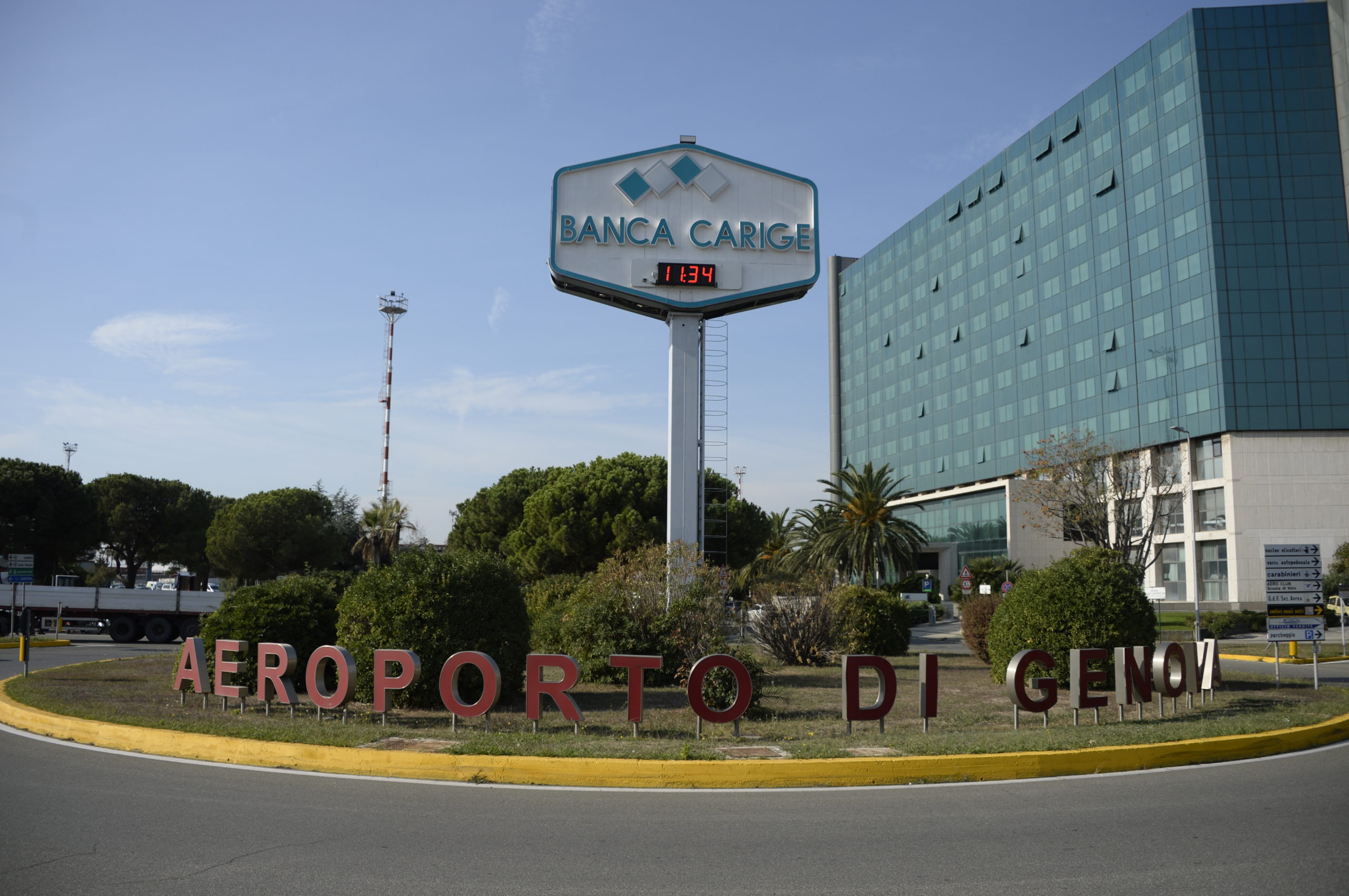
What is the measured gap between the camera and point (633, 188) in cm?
2822

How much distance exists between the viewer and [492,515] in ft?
192

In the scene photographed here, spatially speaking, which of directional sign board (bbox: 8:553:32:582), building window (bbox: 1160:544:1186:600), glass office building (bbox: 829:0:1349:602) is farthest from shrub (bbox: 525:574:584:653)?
building window (bbox: 1160:544:1186:600)

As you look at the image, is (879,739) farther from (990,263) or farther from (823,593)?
(990,263)

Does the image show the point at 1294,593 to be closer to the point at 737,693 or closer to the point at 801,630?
the point at 801,630

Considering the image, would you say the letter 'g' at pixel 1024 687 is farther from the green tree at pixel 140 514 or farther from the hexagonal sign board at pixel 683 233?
the green tree at pixel 140 514

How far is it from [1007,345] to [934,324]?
1158 cm

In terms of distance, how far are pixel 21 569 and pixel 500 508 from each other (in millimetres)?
33550

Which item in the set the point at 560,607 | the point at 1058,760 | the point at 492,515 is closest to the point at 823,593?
the point at 560,607

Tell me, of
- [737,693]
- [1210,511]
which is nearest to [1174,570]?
[1210,511]

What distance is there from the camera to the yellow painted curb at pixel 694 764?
9.14m

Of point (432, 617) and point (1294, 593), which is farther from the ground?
point (1294, 593)

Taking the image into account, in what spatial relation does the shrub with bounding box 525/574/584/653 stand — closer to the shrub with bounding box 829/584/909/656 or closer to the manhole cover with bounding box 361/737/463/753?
the manhole cover with bounding box 361/737/463/753

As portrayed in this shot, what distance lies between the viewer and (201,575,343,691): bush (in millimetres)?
15445

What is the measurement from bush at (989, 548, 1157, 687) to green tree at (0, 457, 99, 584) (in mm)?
58297
